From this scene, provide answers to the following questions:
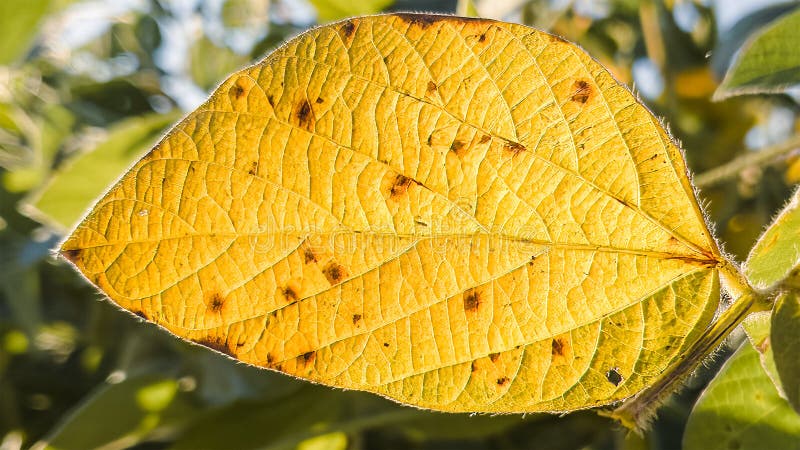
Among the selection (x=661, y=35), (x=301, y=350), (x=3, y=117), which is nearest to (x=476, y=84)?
(x=301, y=350)

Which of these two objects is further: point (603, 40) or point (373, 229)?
point (603, 40)

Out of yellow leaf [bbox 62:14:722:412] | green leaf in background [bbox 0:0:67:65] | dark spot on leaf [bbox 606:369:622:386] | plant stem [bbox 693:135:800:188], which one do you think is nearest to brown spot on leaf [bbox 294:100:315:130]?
yellow leaf [bbox 62:14:722:412]

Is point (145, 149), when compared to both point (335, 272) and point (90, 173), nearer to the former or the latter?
point (90, 173)

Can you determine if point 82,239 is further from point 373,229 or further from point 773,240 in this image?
point 773,240

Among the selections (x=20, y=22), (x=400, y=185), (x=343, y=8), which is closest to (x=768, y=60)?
(x=400, y=185)

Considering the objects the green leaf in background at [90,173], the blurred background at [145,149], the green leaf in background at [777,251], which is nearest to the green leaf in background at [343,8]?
the blurred background at [145,149]

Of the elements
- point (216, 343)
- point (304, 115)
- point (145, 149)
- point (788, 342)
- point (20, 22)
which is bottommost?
point (788, 342)

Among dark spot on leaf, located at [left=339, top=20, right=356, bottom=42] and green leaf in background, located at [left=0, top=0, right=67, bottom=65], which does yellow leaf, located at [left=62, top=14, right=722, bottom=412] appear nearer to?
dark spot on leaf, located at [left=339, top=20, right=356, bottom=42]
